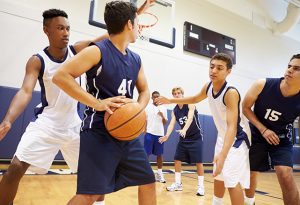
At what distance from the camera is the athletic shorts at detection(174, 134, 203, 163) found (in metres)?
4.64

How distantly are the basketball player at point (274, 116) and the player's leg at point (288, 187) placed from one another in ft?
0.22

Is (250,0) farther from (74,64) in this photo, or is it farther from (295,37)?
(74,64)

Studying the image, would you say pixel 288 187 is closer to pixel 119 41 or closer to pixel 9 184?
pixel 119 41

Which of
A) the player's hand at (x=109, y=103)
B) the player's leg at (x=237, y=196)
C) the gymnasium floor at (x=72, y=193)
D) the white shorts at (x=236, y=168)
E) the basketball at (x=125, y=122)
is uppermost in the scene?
the player's hand at (x=109, y=103)

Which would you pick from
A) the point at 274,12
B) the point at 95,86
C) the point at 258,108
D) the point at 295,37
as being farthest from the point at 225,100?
the point at 295,37

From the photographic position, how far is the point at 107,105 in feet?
5.32

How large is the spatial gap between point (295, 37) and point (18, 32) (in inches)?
437

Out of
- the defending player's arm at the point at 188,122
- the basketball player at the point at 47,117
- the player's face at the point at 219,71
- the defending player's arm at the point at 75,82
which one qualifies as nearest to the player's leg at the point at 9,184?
the basketball player at the point at 47,117

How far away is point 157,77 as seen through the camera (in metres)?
8.10

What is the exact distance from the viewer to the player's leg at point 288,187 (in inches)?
94.3

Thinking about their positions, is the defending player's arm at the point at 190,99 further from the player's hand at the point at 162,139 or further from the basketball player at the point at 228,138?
the player's hand at the point at 162,139

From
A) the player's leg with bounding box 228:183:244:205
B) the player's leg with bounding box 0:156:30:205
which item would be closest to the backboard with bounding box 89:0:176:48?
the player's leg with bounding box 228:183:244:205

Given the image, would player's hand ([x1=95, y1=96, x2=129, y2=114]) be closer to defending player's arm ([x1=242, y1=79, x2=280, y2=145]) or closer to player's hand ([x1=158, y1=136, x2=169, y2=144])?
defending player's arm ([x1=242, y1=79, x2=280, y2=145])

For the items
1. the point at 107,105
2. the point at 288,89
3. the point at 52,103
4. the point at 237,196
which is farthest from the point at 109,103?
the point at 288,89
